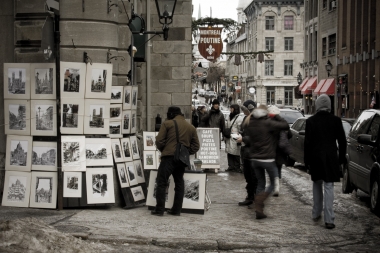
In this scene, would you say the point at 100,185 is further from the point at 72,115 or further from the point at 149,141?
the point at 149,141

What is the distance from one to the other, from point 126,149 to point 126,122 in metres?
0.50

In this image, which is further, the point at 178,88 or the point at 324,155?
the point at 178,88

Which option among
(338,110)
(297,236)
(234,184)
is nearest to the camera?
(297,236)

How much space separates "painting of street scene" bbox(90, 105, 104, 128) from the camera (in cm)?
1112

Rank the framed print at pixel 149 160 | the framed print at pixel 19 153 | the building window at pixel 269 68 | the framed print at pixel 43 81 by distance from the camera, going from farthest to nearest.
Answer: the building window at pixel 269 68, the framed print at pixel 149 160, the framed print at pixel 19 153, the framed print at pixel 43 81

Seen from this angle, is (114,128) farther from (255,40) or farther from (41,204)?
(255,40)

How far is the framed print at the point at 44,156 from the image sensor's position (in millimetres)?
11078

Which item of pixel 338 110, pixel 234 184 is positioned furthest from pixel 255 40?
pixel 234 184

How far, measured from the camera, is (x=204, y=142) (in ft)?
63.1

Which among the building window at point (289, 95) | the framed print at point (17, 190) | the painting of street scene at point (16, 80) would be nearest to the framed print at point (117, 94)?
the painting of street scene at point (16, 80)

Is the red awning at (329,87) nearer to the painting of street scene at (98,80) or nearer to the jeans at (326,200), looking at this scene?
the jeans at (326,200)

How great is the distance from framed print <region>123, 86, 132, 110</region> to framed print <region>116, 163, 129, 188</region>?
39.4 inches

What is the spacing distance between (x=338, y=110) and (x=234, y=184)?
35.9m

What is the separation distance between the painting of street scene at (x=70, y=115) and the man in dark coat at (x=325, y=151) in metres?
3.48
